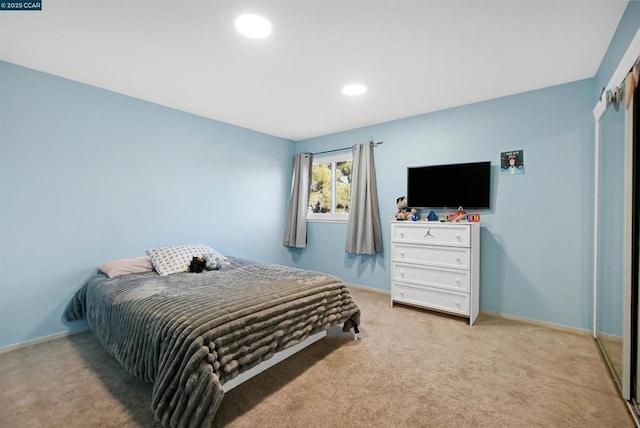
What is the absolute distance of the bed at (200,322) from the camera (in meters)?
1.34

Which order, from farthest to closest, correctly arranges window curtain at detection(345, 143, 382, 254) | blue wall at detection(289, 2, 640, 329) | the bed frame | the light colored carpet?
1. window curtain at detection(345, 143, 382, 254)
2. blue wall at detection(289, 2, 640, 329)
3. the bed frame
4. the light colored carpet

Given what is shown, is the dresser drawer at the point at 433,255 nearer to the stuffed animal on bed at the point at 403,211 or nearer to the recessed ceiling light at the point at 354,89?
the stuffed animal on bed at the point at 403,211

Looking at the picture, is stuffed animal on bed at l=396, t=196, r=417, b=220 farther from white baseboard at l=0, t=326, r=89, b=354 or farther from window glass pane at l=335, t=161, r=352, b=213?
white baseboard at l=0, t=326, r=89, b=354

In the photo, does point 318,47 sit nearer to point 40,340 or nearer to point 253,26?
point 253,26

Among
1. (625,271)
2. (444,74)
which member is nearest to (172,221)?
(444,74)

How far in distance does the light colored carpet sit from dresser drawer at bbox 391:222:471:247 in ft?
3.07

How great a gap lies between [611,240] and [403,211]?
1875mm

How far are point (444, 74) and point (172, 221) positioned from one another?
338cm

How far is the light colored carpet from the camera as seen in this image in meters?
1.50

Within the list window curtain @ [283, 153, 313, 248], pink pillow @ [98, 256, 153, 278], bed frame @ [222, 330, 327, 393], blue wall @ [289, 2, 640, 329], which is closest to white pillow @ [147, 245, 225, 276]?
pink pillow @ [98, 256, 153, 278]

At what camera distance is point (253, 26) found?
1.85m

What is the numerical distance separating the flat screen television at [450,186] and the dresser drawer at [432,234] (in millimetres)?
404

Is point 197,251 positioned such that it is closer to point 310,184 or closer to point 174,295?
point 174,295

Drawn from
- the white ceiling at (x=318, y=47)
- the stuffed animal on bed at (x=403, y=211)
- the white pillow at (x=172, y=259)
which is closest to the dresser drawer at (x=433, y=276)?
the stuffed animal on bed at (x=403, y=211)
